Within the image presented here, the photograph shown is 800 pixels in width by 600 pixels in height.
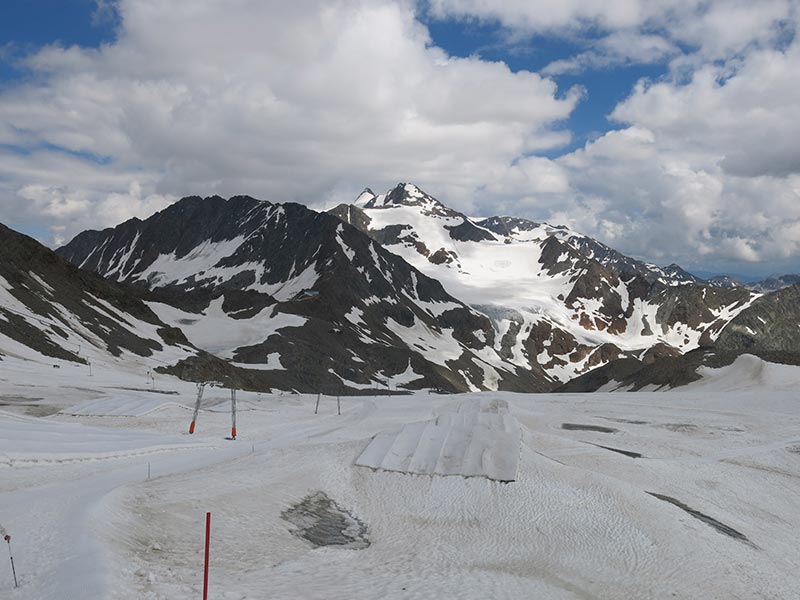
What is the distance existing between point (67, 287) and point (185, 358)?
80.1 ft

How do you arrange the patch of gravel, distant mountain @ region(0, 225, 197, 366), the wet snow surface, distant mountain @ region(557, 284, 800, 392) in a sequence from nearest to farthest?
the wet snow surface
the patch of gravel
distant mountain @ region(0, 225, 197, 366)
distant mountain @ region(557, 284, 800, 392)

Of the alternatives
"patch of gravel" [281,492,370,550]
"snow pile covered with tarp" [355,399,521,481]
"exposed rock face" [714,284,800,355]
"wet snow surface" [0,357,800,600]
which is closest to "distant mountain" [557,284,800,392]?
"exposed rock face" [714,284,800,355]

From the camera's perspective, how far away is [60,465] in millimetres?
24109

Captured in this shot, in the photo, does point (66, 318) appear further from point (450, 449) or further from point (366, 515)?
point (366, 515)

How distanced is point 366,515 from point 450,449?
29.3ft

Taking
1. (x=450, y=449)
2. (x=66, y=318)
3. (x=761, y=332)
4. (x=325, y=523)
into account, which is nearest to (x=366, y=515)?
(x=325, y=523)

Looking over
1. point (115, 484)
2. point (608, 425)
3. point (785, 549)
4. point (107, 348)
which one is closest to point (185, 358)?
point (107, 348)

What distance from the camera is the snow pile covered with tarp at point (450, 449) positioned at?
2861 centimetres

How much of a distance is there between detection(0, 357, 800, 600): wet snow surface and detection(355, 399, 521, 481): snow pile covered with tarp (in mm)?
536

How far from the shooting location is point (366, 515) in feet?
78.1

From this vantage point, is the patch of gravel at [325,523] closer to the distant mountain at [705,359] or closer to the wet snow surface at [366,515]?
the wet snow surface at [366,515]

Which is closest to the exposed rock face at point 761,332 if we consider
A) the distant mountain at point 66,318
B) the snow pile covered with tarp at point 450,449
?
the distant mountain at point 66,318

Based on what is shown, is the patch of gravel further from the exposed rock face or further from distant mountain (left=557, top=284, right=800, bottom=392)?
the exposed rock face

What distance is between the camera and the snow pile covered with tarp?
28.6m
